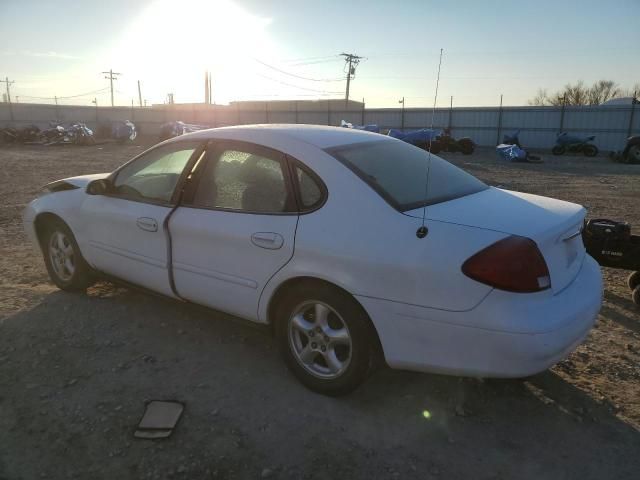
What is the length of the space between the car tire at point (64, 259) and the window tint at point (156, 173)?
31.6 inches

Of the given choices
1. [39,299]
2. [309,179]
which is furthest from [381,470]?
[39,299]

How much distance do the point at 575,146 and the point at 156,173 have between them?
94.6 ft

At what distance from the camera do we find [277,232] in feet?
9.43

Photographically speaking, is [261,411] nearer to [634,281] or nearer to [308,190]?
[308,190]

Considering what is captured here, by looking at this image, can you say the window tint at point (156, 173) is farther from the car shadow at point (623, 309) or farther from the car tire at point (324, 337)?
the car shadow at point (623, 309)

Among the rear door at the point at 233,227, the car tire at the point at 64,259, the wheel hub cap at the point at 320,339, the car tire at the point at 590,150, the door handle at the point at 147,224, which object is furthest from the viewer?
the car tire at the point at 590,150

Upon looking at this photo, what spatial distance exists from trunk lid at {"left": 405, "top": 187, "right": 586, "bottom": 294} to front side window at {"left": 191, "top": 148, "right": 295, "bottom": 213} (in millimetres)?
855

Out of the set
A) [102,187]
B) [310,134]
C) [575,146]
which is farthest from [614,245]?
[575,146]

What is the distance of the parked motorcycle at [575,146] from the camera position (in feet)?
89.8

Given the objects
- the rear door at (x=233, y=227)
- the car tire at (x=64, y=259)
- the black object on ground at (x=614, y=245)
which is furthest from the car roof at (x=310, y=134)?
the black object on ground at (x=614, y=245)

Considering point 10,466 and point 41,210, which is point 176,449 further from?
point 41,210

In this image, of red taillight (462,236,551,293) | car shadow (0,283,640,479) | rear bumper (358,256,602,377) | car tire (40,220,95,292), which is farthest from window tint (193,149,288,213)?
car tire (40,220,95,292)

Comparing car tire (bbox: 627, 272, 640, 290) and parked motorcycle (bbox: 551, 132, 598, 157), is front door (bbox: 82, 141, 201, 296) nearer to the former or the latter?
car tire (bbox: 627, 272, 640, 290)

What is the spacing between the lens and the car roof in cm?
313
